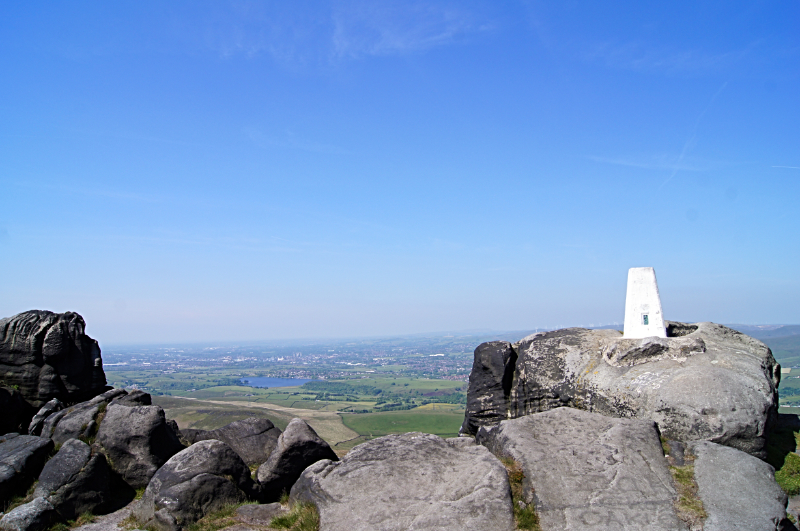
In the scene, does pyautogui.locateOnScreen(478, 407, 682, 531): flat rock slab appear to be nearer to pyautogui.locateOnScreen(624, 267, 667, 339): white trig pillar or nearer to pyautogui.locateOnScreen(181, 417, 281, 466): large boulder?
pyautogui.locateOnScreen(624, 267, 667, 339): white trig pillar

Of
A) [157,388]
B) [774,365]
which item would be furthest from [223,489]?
[157,388]

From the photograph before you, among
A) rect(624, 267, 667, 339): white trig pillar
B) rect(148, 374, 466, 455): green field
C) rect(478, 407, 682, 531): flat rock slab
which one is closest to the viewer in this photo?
rect(478, 407, 682, 531): flat rock slab

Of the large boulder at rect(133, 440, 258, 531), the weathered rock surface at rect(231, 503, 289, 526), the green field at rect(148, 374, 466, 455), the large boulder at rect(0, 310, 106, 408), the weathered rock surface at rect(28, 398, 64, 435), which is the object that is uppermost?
the large boulder at rect(0, 310, 106, 408)

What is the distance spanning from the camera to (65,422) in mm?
15570

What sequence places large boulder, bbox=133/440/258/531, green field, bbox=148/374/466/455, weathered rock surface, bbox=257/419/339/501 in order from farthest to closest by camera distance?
green field, bbox=148/374/466/455, weathered rock surface, bbox=257/419/339/501, large boulder, bbox=133/440/258/531

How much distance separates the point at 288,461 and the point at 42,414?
399 inches

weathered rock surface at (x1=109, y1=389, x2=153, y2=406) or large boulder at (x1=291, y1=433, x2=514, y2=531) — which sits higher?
weathered rock surface at (x1=109, y1=389, x2=153, y2=406)

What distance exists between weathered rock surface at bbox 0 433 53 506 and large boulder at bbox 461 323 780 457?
1418 centimetres

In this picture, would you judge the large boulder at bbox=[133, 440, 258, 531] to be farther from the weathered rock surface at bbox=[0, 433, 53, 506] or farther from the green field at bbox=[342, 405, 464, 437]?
the green field at bbox=[342, 405, 464, 437]

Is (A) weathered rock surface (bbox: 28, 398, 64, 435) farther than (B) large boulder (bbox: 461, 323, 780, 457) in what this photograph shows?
Yes

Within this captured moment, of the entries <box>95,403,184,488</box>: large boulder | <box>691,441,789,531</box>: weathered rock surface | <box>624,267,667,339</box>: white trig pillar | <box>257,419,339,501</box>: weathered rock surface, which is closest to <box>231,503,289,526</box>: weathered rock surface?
<box>257,419,339,501</box>: weathered rock surface

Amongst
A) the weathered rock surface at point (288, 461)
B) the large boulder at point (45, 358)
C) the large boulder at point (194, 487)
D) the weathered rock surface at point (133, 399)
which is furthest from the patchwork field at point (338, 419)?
Answer: the large boulder at point (194, 487)

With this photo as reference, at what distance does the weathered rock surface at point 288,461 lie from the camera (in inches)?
541

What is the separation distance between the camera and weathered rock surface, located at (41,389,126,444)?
15273mm
